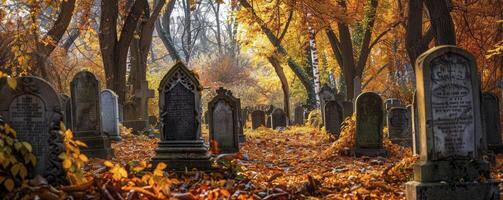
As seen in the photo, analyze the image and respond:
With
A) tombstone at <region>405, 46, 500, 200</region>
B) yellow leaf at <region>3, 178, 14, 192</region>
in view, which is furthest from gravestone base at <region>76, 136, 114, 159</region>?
tombstone at <region>405, 46, 500, 200</region>

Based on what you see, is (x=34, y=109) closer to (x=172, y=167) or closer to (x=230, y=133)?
(x=172, y=167)

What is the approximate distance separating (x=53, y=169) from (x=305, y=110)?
23.7m

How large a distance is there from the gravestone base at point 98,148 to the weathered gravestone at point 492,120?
7.70m

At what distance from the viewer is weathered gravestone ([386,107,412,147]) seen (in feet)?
47.1

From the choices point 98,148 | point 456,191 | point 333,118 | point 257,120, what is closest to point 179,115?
point 98,148

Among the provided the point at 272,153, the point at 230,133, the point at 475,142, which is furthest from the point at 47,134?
the point at 272,153

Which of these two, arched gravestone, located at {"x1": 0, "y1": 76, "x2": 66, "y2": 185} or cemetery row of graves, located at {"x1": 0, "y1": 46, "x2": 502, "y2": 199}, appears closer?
cemetery row of graves, located at {"x1": 0, "y1": 46, "x2": 502, "y2": 199}

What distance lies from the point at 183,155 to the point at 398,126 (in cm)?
726

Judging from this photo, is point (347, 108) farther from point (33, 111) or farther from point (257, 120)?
point (33, 111)

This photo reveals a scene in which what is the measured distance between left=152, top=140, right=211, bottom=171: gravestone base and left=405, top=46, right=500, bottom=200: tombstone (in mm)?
3536

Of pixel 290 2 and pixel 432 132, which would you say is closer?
pixel 432 132

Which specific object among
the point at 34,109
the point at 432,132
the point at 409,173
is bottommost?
the point at 409,173

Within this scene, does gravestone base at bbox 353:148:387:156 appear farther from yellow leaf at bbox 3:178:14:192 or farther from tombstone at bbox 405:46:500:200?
yellow leaf at bbox 3:178:14:192

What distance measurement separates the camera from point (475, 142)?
21.0 ft
